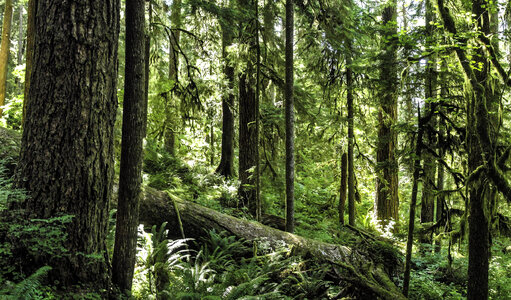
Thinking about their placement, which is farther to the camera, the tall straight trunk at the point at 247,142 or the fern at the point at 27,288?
the tall straight trunk at the point at 247,142

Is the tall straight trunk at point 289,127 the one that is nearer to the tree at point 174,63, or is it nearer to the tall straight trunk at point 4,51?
the tree at point 174,63

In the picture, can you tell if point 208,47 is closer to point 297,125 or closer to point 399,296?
point 297,125

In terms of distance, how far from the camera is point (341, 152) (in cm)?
1024

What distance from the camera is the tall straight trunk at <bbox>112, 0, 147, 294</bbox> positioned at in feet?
12.5

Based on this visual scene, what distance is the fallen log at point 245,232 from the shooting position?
577cm

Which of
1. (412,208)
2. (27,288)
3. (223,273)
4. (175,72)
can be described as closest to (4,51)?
(175,72)

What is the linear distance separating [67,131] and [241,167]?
707cm

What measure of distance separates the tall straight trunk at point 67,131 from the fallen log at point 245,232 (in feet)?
8.97

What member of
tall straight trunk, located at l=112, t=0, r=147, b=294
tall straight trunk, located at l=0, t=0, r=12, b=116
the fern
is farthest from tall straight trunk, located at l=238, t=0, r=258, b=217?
tall straight trunk, located at l=0, t=0, r=12, b=116

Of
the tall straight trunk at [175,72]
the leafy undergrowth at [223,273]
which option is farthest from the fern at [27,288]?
the tall straight trunk at [175,72]

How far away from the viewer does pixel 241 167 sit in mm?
10078

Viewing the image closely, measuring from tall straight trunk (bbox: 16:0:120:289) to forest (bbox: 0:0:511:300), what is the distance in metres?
0.01

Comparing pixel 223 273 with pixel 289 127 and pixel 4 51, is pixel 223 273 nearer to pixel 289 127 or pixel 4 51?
pixel 289 127

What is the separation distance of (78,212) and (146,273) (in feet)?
5.36
